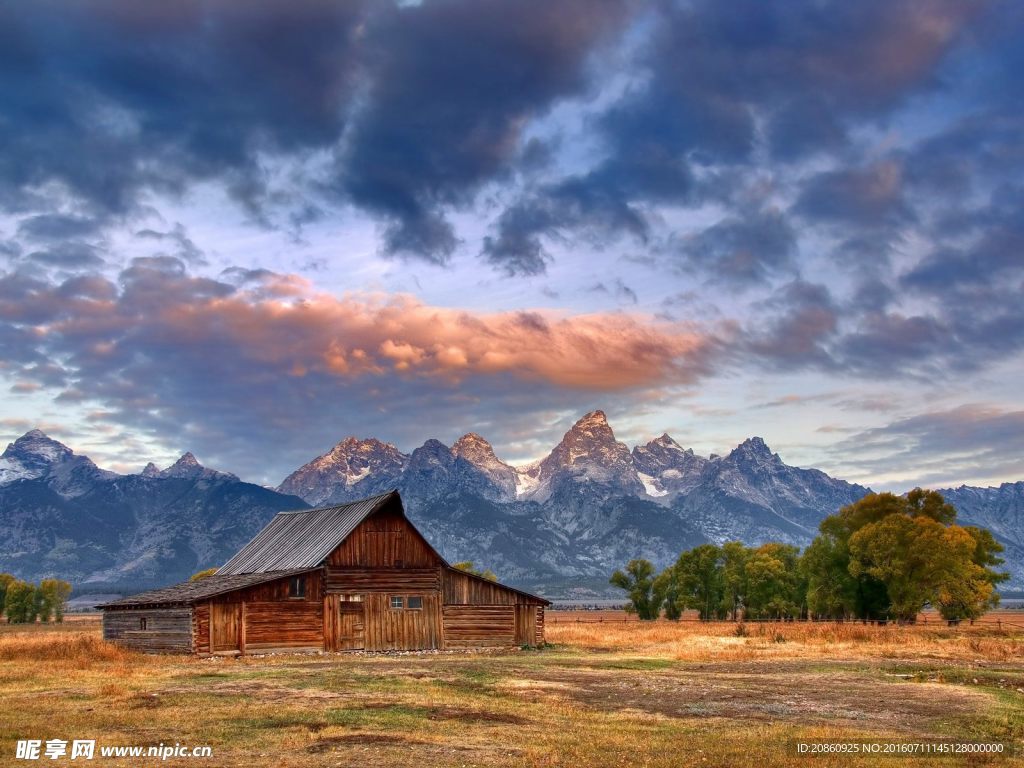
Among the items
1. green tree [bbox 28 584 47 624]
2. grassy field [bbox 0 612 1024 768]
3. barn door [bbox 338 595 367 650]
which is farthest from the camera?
green tree [bbox 28 584 47 624]

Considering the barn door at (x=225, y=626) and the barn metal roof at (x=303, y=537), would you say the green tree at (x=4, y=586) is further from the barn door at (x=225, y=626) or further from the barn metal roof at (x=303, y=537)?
the barn door at (x=225, y=626)

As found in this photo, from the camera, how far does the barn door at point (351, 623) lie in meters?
53.4

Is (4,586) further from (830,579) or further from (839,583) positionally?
(839,583)

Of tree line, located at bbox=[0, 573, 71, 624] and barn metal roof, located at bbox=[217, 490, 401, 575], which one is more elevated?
barn metal roof, located at bbox=[217, 490, 401, 575]

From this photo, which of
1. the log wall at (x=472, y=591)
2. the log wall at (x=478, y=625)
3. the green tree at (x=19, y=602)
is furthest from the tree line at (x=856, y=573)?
the green tree at (x=19, y=602)

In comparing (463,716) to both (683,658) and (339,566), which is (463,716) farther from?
(339,566)

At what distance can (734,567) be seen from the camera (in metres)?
106

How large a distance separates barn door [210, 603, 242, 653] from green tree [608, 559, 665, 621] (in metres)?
62.8

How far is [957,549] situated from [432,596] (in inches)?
1864

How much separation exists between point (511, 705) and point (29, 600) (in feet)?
360

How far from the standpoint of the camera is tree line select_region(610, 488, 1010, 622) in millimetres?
80188

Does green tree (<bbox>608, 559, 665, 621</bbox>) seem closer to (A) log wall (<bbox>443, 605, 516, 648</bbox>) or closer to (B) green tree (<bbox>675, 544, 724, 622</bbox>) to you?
(B) green tree (<bbox>675, 544, 724, 622</bbox>)

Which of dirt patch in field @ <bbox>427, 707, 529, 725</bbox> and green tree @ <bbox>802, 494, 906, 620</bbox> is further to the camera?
green tree @ <bbox>802, 494, 906, 620</bbox>

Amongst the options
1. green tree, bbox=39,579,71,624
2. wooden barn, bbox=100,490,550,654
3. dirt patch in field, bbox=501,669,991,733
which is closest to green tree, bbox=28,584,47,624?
green tree, bbox=39,579,71,624
